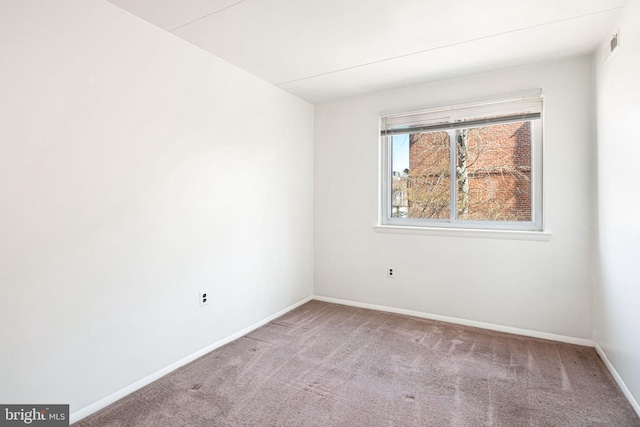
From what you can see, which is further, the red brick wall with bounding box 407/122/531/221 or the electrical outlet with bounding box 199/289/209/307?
the red brick wall with bounding box 407/122/531/221

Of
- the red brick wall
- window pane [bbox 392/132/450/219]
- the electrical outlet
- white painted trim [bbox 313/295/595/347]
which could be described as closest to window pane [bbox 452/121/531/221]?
the red brick wall

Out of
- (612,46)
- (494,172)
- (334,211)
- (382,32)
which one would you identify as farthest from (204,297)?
(612,46)

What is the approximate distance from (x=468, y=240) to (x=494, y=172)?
67 centimetres

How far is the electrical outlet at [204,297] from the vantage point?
250 centimetres

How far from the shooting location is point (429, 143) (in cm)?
336

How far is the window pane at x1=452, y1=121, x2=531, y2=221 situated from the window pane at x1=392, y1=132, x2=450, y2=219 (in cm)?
13

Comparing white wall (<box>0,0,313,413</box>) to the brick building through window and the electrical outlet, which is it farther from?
the brick building through window

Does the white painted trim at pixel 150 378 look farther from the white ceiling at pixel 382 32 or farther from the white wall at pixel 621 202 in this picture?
the white wall at pixel 621 202

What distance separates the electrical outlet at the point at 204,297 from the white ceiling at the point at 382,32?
183 centimetres

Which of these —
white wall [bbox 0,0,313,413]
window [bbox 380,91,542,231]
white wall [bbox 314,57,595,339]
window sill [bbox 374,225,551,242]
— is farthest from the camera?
window [bbox 380,91,542,231]

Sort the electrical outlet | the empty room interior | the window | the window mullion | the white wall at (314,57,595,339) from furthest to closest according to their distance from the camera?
the window mullion → the window → the white wall at (314,57,595,339) → the electrical outlet → the empty room interior

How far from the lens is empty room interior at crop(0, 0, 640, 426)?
172 cm

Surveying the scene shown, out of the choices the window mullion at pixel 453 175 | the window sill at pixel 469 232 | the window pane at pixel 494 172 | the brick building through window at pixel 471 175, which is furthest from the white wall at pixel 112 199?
the window pane at pixel 494 172

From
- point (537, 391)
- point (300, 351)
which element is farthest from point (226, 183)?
point (537, 391)
